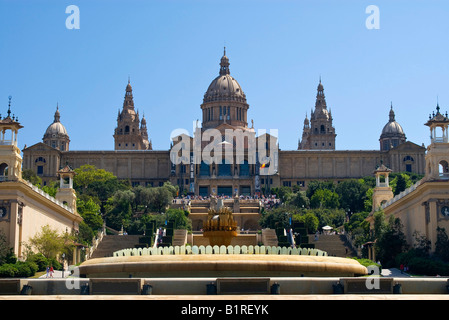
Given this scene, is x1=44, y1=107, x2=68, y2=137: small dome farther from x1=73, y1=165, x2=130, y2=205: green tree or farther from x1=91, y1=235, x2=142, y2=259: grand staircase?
x1=91, y1=235, x2=142, y2=259: grand staircase

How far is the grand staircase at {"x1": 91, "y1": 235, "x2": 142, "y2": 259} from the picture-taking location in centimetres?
7250

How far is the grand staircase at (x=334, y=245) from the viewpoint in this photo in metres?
71.6

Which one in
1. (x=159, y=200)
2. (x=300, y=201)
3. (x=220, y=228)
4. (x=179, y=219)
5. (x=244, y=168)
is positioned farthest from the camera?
(x=244, y=168)

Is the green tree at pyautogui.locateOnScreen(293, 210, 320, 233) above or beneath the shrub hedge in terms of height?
above

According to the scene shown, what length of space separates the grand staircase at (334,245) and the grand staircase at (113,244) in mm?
17366

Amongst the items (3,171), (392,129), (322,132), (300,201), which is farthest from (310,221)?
(322,132)

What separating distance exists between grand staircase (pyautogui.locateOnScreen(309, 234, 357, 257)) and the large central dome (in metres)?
83.8

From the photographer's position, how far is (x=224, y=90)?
527 ft

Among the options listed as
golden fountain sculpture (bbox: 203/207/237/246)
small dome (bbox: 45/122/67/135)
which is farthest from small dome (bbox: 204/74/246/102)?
golden fountain sculpture (bbox: 203/207/237/246)

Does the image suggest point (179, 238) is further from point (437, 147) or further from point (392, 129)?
point (392, 129)

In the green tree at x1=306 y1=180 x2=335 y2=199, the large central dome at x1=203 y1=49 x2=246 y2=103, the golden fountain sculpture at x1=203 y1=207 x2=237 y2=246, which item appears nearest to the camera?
the golden fountain sculpture at x1=203 y1=207 x2=237 y2=246

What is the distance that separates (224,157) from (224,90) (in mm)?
26328

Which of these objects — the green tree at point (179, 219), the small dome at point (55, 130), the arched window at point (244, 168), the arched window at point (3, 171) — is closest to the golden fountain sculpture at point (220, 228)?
the arched window at point (3, 171)
